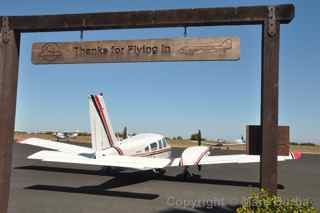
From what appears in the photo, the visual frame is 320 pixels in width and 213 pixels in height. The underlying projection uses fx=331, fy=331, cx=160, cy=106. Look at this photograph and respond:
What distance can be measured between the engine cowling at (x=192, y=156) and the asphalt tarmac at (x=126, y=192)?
95 centimetres

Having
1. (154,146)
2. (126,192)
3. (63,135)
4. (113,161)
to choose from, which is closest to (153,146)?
(154,146)

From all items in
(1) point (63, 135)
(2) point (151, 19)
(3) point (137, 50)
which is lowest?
(1) point (63, 135)

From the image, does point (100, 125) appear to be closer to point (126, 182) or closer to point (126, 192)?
point (126, 182)

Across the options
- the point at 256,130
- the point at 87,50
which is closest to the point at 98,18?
the point at 87,50

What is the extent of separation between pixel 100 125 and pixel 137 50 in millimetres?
10398

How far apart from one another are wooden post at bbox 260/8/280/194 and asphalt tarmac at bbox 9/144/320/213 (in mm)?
4343

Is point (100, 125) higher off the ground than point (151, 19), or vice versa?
point (151, 19)

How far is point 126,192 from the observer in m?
12.0

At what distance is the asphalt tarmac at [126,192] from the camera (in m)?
9.17

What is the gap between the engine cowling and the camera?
46.3ft

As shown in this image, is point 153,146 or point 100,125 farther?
point 153,146

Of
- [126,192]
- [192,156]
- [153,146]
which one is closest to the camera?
[126,192]

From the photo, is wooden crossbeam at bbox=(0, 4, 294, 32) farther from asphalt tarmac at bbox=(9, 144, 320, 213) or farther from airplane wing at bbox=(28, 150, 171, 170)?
airplane wing at bbox=(28, 150, 171, 170)

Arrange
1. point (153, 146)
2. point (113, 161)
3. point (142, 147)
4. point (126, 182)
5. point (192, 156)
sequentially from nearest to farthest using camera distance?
1. point (113, 161)
2. point (126, 182)
3. point (192, 156)
4. point (142, 147)
5. point (153, 146)
